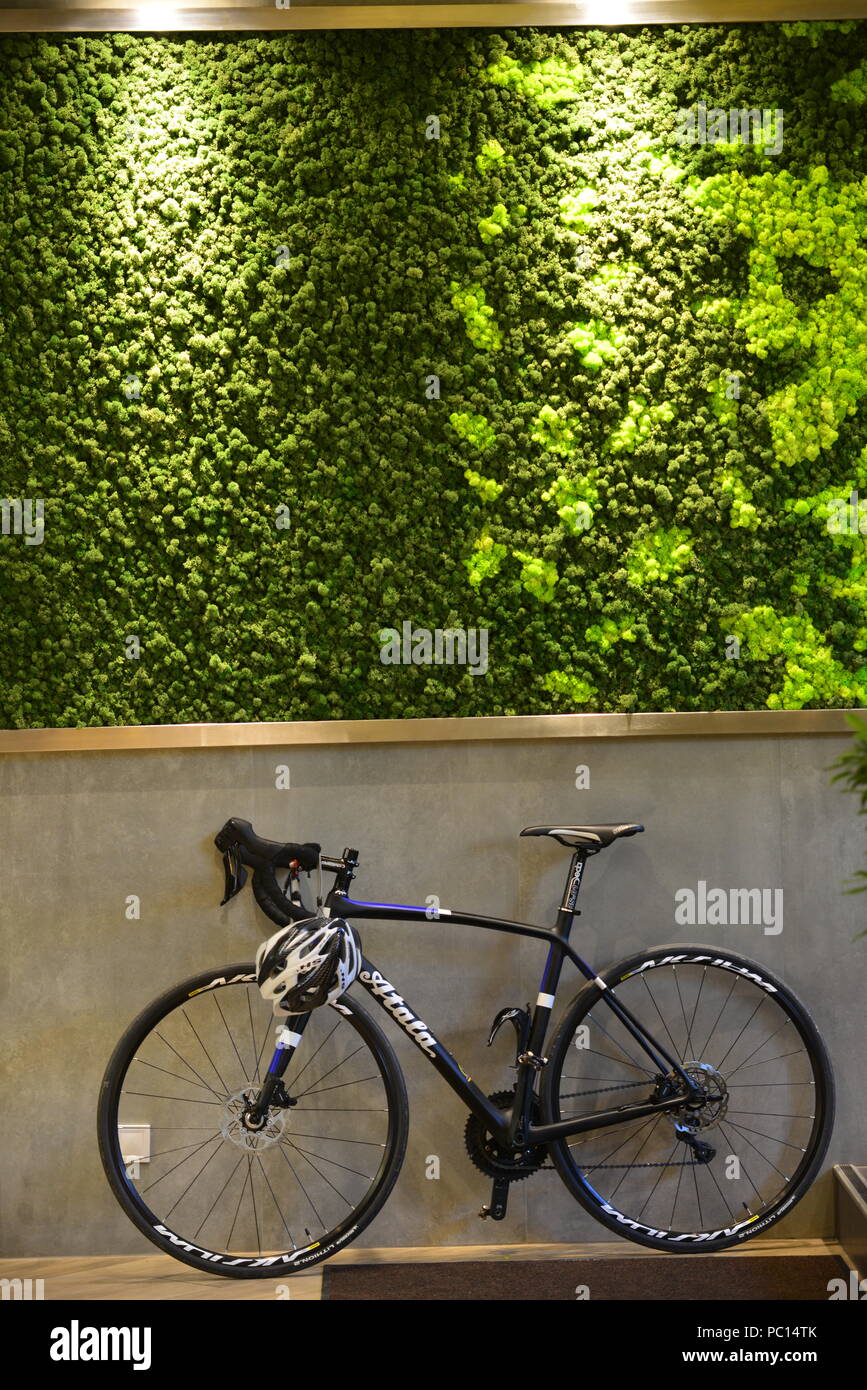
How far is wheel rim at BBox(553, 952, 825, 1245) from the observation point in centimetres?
266

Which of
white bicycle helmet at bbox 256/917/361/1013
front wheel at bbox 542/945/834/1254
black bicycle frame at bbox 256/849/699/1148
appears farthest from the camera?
front wheel at bbox 542/945/834/1254

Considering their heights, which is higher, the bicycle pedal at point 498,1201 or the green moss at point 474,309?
the green moss at point 474,309

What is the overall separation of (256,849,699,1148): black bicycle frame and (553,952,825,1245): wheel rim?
0.13 meters

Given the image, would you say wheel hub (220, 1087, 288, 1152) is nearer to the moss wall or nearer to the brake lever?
the brake lever

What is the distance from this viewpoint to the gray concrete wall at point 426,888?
2652 millimetres

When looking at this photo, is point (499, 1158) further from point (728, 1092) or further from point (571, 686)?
point (571, 686)

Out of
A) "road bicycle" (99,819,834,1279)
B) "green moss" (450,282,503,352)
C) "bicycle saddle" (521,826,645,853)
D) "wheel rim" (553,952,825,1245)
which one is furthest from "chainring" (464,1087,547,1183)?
"green moss" (450,282,503,352)

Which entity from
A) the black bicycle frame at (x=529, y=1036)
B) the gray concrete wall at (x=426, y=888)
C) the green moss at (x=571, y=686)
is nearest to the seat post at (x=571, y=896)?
the black bicycle frame at (x=529, y=1036)

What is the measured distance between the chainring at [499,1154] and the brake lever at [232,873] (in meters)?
0.82

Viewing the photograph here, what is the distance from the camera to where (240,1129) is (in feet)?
8.61

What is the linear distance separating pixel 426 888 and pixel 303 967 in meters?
0.46

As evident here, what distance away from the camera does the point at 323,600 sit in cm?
270

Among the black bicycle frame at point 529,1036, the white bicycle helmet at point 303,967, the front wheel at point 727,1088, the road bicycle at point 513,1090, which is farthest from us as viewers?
the front wheel at point 727,1088

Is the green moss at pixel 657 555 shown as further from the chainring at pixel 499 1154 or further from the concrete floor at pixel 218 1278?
the concrete floor at pixel 218 1278
